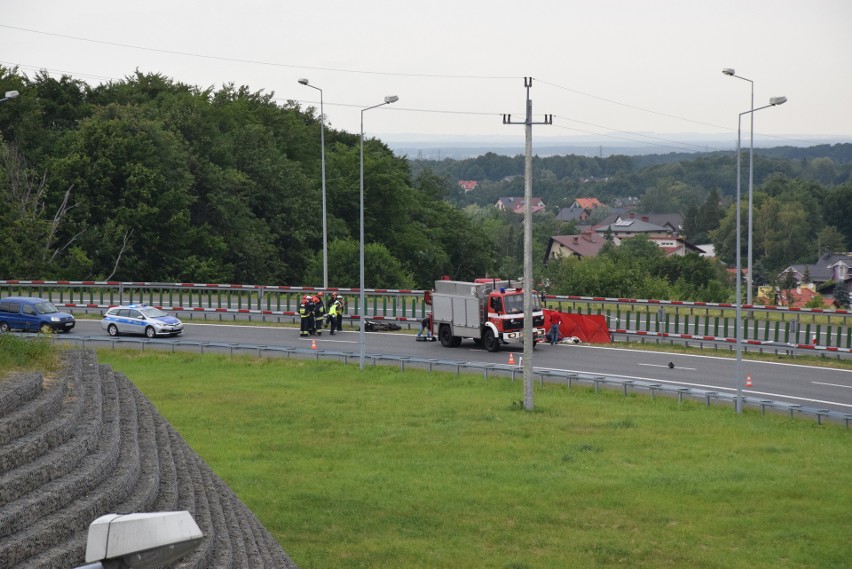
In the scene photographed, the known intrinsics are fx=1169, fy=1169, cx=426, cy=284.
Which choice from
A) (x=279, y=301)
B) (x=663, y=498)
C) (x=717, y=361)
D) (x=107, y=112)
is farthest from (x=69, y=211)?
(x=663, y=498)

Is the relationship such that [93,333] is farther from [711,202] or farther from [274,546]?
[711,202]

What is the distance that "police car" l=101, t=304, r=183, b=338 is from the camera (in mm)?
42188

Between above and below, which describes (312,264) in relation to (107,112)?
below

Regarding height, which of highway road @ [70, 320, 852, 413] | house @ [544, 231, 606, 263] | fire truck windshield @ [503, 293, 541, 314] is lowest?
highway road @ [70, 320, 852, 413]

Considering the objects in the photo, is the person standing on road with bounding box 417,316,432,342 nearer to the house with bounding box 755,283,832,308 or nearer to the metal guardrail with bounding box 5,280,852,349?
the metal guardrail with bounding box 5,280,852,349

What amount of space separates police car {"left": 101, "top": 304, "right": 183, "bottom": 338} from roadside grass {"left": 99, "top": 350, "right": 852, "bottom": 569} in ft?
28.5

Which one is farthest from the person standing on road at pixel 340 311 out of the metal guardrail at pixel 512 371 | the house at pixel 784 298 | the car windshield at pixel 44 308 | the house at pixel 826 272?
the house at pixel 826 272

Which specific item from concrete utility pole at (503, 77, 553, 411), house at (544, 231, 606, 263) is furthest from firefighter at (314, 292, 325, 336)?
house at (544, 231, 606, 263)

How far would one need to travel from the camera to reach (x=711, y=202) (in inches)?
7520

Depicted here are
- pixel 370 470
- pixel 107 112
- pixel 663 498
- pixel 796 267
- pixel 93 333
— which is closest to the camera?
pixel 663 498

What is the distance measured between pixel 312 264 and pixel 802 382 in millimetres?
31607

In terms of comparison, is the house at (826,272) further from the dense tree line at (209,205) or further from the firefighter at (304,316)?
the firefighter at (304,316)

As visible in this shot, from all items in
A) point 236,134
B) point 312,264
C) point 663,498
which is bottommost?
point 663,498

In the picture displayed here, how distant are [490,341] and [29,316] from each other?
16.6 meters
